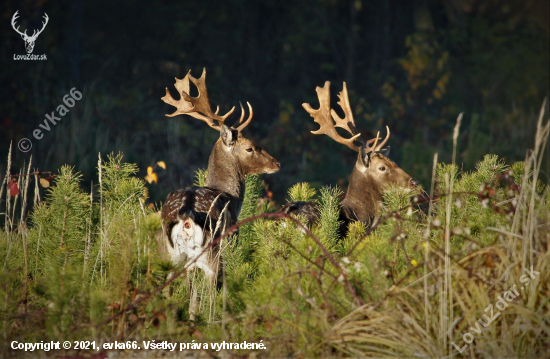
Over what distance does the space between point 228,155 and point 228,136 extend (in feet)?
0.57

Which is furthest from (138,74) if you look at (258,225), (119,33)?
(258,225)

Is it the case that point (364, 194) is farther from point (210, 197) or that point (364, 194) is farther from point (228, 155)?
point (210, 197)

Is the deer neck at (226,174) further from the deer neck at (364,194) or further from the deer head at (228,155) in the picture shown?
the deer neck at (364,194)

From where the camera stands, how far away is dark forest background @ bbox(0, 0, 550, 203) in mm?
10164

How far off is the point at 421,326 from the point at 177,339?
1.20 meters

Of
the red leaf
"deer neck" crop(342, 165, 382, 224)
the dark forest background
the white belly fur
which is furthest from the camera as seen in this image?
the dark forest background

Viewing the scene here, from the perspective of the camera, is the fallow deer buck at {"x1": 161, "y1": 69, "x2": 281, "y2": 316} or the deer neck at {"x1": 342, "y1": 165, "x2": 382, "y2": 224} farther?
the deer neck at {"x1": 342, "y1": 165, "x2": 382, "y2": 224}

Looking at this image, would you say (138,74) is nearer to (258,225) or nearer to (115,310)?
(258,225)

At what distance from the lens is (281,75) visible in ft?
49.8

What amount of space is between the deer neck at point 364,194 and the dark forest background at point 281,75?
3.41 metres

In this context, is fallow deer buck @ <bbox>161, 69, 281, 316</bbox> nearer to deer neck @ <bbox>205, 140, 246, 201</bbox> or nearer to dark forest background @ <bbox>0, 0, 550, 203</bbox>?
deer neck @ <bbox>205, 140, 246, 201</bbox>

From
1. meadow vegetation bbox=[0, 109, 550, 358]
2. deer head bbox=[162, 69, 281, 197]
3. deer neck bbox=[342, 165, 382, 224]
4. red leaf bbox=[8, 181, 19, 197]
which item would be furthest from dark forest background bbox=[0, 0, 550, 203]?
meadow vegetation bbox=[0, 109, 550, 358]

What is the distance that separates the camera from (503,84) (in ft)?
53.3

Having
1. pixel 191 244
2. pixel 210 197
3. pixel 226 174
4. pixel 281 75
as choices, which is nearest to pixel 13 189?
pixel 191 244
